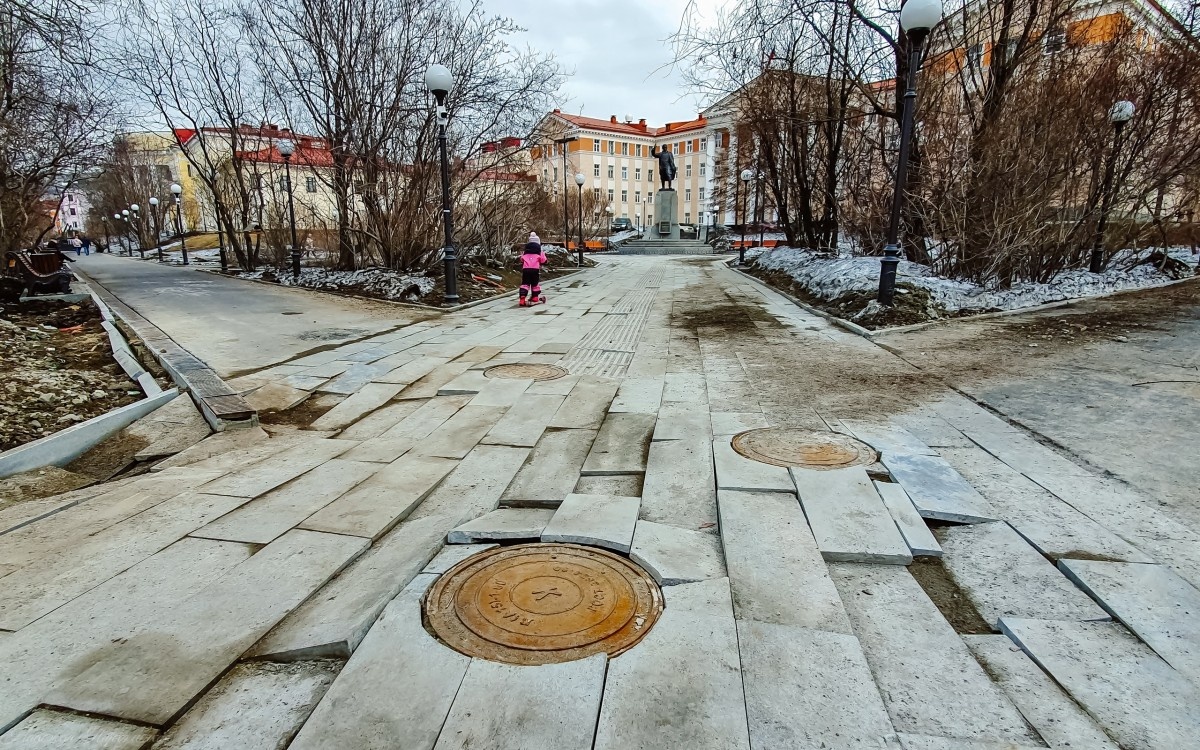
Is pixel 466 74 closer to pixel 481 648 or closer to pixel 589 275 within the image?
pixel 589 275

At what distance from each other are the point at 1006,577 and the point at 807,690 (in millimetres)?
1390

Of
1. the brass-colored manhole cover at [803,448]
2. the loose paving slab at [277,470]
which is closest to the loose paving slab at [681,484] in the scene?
the brass-colored manhole cover at [803,448]

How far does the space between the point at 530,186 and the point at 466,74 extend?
6247 millimetres

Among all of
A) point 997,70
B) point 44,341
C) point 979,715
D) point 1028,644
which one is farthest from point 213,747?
point 997,70

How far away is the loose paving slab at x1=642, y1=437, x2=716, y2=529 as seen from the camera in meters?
3.19

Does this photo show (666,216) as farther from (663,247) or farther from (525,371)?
(525,371)

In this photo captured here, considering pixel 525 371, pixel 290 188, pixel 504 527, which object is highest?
pixel 290 188

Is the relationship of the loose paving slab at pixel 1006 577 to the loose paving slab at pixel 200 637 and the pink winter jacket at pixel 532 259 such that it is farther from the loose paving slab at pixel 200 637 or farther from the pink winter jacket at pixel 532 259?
the pink winter jacket at pixel 532 259

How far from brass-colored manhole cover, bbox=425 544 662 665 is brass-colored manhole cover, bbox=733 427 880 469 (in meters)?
1.69

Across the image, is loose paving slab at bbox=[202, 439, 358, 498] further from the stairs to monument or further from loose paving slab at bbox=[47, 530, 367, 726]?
the stairs to monument

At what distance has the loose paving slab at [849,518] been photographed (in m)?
2.74

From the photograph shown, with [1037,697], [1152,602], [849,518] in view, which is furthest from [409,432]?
[1152,602]

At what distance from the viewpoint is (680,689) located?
1.90 meters

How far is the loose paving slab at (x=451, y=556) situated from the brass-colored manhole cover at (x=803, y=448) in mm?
2009
